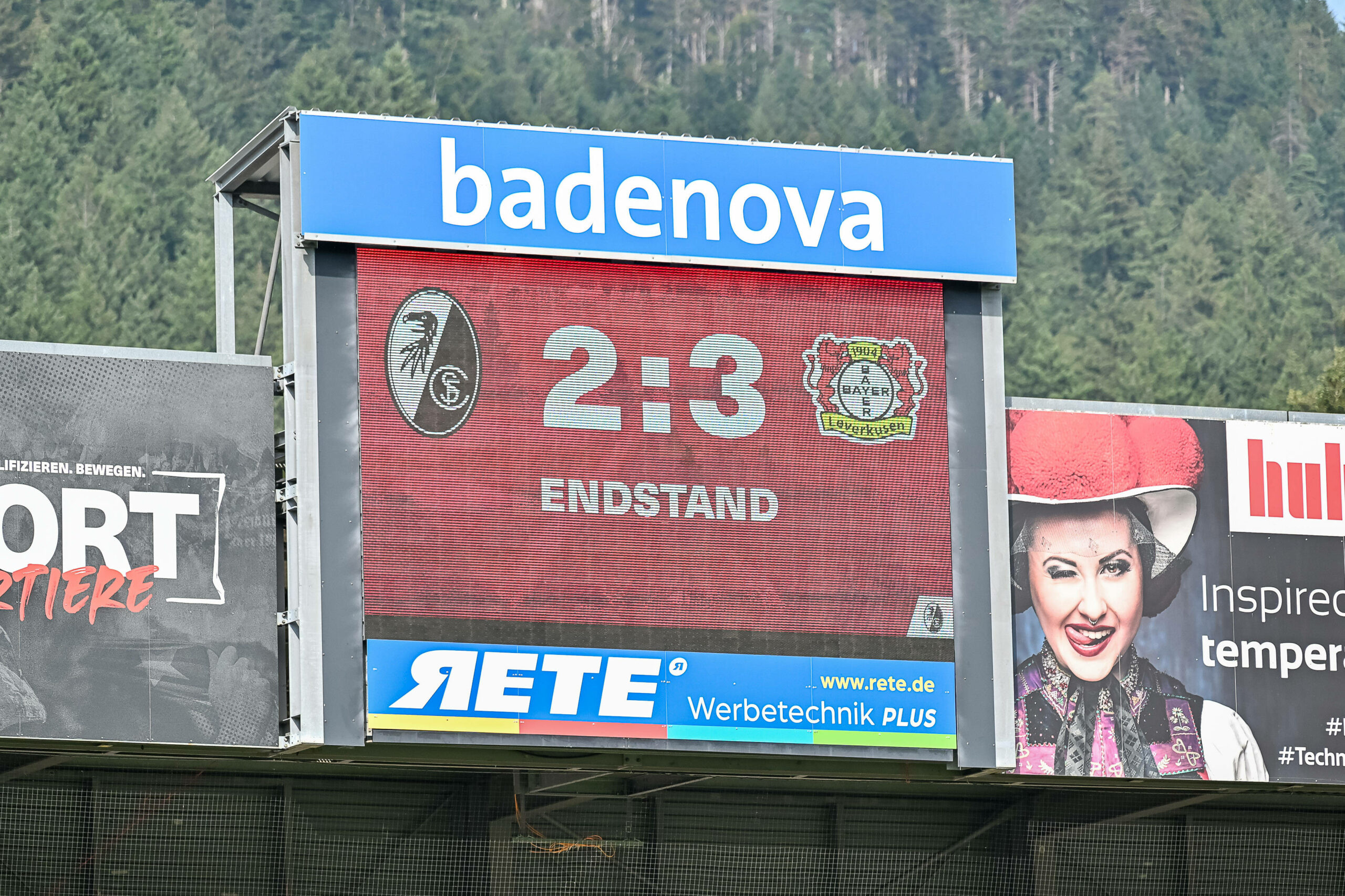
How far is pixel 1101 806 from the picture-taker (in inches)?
847

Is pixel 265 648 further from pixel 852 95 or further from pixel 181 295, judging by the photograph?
pixel 852 95

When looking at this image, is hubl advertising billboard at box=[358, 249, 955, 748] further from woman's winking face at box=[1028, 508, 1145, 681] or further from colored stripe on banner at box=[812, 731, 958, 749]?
→ woman's winking face at box=[1028, 508, 1145, 681]

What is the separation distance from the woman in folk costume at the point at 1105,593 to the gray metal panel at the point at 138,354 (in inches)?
242

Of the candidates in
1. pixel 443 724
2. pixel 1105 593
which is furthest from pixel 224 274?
pixel 1105 593

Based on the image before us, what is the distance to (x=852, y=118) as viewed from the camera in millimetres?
125500

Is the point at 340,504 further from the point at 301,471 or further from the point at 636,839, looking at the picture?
the point at 636,839

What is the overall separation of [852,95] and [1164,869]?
11095 cm

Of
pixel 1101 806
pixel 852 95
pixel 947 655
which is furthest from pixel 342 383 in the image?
pixel 852 95

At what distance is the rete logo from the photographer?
19.2 m

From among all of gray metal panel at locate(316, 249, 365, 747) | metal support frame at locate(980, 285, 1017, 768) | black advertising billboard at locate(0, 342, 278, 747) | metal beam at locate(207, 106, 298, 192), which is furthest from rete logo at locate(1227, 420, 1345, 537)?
metal beam at locate(207, 106, 298, 192)

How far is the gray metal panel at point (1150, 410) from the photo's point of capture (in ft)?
61.5

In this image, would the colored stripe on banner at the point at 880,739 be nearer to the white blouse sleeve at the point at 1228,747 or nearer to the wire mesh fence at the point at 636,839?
the white blouse sleeve at the point at 1228,747

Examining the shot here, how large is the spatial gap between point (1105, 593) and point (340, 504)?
6.35m

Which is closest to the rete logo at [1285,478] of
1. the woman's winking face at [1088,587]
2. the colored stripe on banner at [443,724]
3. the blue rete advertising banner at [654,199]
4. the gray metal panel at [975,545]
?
the woman's winking face at [1088,587]
